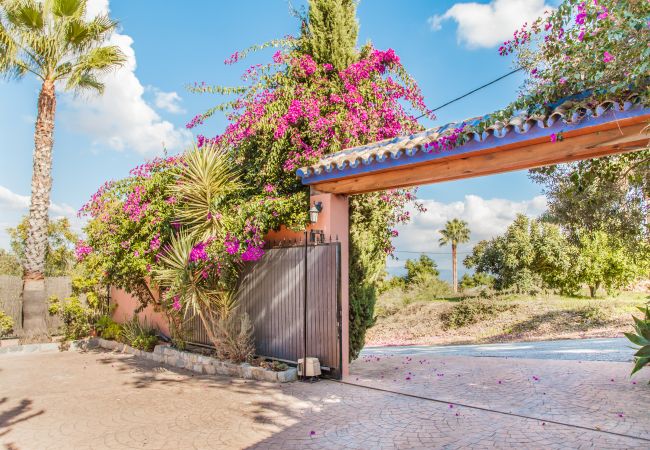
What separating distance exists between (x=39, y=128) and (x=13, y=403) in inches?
339

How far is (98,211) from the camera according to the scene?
1028cm

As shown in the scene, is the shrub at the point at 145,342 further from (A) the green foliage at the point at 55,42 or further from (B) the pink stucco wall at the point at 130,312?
(A) the green foliage at the point at 55,42

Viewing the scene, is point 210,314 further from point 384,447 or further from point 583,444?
point 583,444

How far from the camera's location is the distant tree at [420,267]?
39.3m

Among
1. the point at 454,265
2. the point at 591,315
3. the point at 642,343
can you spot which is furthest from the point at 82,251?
the point at 454,265

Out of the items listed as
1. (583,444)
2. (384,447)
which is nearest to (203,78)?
(384,447)

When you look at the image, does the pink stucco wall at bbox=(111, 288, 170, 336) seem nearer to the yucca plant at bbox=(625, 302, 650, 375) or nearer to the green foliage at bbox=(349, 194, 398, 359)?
the green foliage at bbox=(349, 194, 398, 359)

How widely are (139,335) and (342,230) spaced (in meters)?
6.36

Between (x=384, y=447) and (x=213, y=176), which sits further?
(x=213, y=176)

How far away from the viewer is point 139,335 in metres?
11.1

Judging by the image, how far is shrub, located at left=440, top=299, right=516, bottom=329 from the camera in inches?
898

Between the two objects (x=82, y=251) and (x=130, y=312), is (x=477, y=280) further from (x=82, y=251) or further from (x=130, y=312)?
(x=82, y=251)

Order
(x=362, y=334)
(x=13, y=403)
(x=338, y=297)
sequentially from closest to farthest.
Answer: (x=13, y=403), (x=338, y=297), (x=362, y=334)

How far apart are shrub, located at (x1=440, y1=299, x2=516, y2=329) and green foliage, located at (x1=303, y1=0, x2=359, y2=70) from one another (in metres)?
16.7
